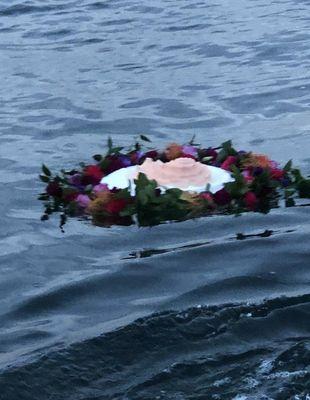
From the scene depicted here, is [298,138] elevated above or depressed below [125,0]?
below

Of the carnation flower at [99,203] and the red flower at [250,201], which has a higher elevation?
the carnation flower at [99,203]

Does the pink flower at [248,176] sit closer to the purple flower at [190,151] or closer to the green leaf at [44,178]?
the purple flower at [190,151]

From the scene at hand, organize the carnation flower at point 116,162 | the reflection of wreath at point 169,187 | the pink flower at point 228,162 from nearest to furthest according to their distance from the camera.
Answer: the reflection of wreath at point 169,187
the pink flower at point 228,162
the carnation flower at point 116,162

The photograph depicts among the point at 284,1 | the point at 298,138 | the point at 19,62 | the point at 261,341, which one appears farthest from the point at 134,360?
the point at 284,1

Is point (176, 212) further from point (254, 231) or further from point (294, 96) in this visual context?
point (294, 96)

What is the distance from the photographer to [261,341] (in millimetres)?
5629

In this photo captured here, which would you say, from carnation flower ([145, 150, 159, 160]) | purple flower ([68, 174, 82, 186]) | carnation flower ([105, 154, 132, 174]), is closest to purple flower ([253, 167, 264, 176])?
carnation flower ([145, 150, 159, 160])

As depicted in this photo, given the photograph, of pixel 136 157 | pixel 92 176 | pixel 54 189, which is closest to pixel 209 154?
pixel 136 157

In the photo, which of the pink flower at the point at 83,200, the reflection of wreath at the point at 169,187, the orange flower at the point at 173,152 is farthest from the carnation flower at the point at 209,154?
the pink flower at the point at 83,200

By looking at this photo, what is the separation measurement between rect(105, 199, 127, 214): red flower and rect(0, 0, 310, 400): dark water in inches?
6.1

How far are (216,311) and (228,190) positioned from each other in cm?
180

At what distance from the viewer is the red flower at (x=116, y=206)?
7.55 m

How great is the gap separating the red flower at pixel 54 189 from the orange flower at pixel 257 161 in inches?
54.9

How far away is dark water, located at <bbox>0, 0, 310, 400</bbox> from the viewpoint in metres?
5.37
